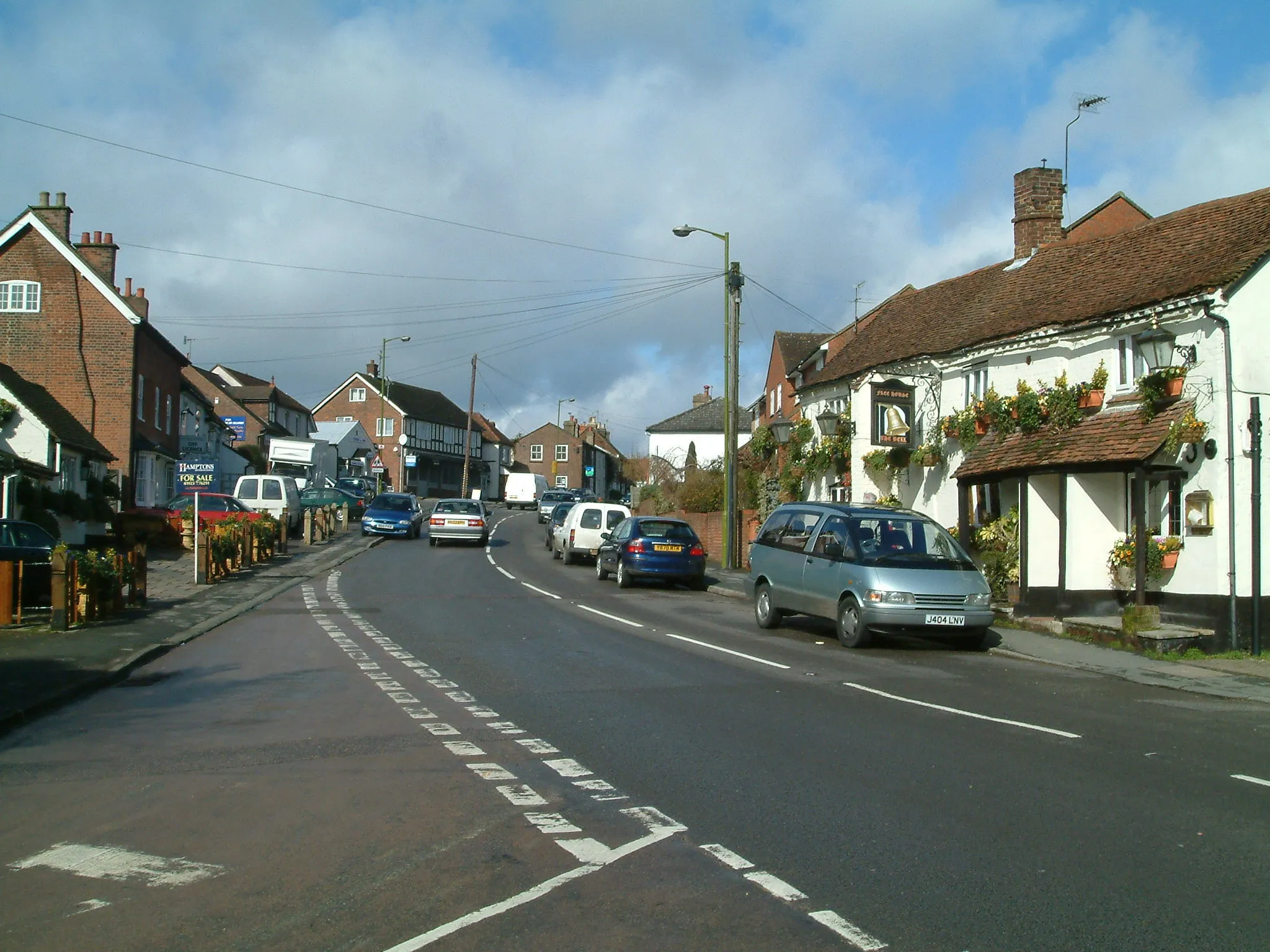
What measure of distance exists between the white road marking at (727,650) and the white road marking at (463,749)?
5050 millimetres

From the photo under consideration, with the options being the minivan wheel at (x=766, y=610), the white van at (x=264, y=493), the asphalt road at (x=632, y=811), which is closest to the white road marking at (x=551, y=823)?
the asphalt road at (x=632, y=811)

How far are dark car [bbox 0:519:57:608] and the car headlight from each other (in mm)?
11427

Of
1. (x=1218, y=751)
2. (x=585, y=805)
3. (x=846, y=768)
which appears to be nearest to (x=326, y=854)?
(x=585, y=805)

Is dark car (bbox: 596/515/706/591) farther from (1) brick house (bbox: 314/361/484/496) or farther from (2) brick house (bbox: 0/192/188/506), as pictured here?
(1) brick house (bbox: 314/361/484/496)

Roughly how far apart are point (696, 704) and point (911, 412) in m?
14.5

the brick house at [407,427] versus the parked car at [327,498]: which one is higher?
the brick house at [407,427]

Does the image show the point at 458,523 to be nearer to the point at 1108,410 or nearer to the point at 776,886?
the point at 1108,410

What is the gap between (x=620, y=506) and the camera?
3141 cm

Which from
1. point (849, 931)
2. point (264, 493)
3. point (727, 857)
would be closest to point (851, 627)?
point (727, 857)

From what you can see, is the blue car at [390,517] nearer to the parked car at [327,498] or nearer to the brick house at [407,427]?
the parked car at [327,498]

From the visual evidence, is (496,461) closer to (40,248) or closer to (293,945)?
(40,248)

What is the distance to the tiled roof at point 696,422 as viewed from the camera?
7931 centimetres

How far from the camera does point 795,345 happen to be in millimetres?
51344

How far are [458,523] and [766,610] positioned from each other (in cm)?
2230
